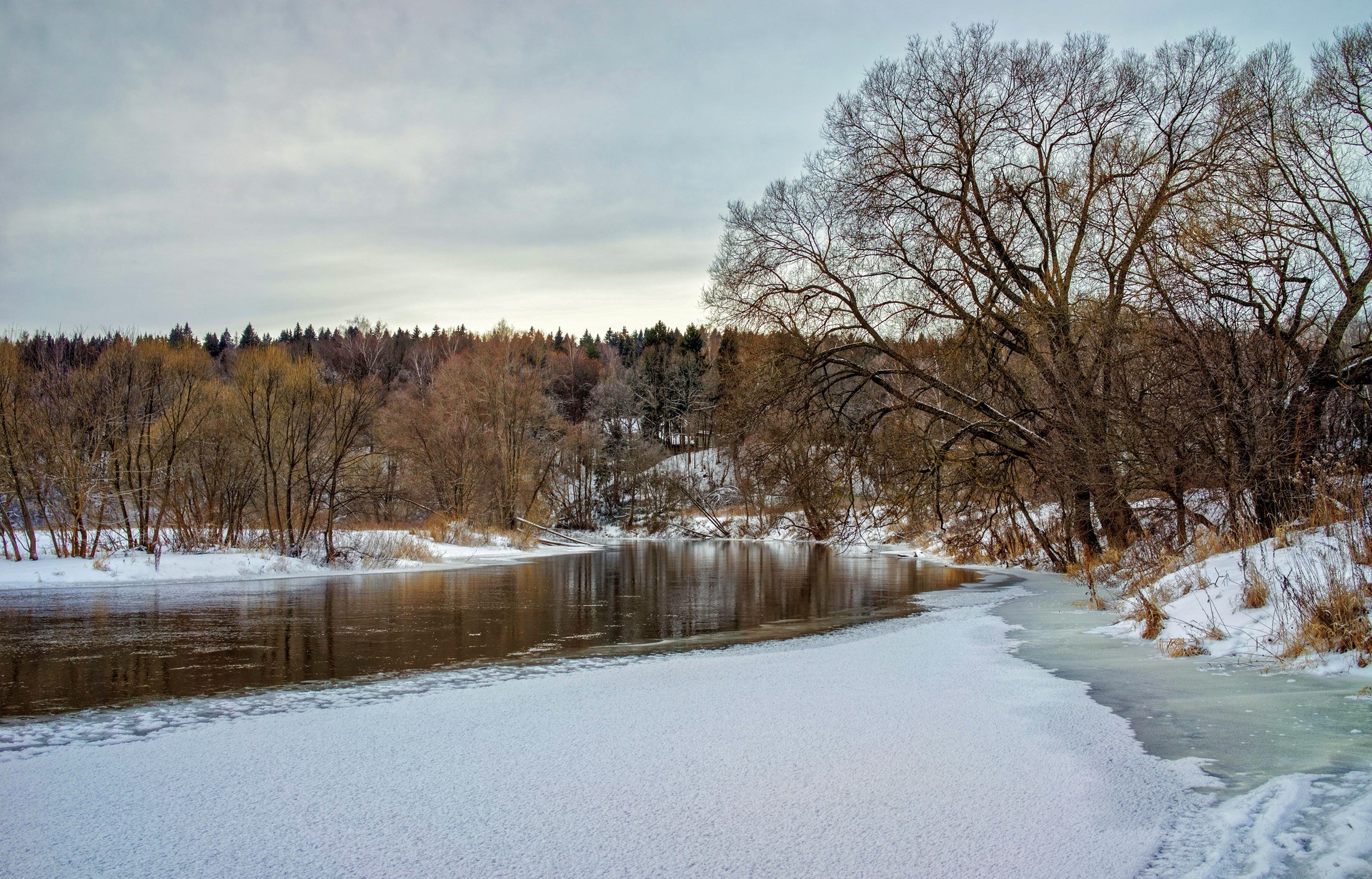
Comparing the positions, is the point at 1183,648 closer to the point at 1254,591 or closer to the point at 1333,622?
the point at 1254,591

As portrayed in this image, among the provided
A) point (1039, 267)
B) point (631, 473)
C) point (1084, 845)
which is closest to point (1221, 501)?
point (1039, 267)

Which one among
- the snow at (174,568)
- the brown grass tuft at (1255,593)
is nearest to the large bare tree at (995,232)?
the brown grass tuft at (1255,593)

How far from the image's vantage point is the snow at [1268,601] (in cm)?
592

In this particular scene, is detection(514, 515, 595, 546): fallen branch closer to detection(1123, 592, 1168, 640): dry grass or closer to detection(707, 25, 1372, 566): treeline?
detection(707, 25, 1372, 566): treeline

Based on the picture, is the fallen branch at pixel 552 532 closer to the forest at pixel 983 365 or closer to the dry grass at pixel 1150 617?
the forest at pixel 983 365

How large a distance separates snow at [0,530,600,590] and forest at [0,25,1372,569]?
810 millimetres

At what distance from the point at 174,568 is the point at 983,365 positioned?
56.2ft

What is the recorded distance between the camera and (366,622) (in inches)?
404

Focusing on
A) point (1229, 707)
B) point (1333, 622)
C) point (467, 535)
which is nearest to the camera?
point (1229, 707)

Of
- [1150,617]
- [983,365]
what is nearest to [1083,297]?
[983,365]

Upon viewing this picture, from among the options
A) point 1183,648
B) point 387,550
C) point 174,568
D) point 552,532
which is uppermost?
point 1183,648

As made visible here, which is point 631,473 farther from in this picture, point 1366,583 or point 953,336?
point 1366,583

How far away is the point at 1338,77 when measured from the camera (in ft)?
35.4

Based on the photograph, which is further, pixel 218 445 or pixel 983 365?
pixel 218 445
